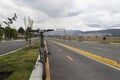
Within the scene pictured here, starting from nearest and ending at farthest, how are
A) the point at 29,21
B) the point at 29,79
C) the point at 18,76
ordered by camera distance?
the point at 29,79 < the point at 18,76 < the point at 29,21

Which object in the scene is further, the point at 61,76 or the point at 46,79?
the point at 61,76

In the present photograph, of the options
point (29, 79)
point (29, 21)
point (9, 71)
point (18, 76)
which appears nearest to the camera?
point (29, 79)

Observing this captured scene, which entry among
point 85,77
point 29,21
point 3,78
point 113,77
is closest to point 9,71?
point 3,78

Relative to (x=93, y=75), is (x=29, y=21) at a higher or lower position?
higher

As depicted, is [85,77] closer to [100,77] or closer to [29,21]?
[100,77]

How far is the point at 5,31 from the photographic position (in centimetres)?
1028

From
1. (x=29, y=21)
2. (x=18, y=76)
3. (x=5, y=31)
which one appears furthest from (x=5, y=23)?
(x=29, y=21)

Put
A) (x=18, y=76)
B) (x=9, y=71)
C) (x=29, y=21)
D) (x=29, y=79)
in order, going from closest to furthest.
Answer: (x=29, y=79) → (x=18, y=76) → (x=9, y=71) → (x=29, y=21)

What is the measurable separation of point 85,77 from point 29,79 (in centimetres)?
244

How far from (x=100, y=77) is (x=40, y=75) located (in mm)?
2631

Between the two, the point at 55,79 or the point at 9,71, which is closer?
the point at 55,79

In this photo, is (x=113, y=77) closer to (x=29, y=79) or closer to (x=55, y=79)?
(x=55, y=79)

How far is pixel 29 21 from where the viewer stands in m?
43.0

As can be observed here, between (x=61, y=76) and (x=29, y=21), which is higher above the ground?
(x=29, y=21)
